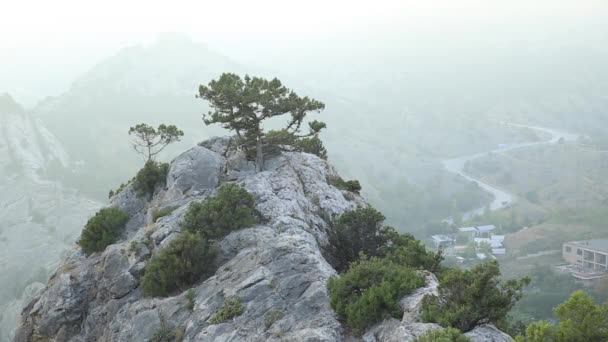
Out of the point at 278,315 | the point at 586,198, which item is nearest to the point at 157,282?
the point at 278,315

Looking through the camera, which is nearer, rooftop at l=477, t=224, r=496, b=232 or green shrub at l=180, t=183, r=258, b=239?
green shrub at l=180, t=183, r=258, b=239

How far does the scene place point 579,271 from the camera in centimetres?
10181

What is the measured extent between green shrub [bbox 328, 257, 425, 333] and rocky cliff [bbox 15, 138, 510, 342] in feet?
1.49

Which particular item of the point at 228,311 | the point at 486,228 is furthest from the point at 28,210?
the point at 228,311

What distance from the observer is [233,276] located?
2362 cm

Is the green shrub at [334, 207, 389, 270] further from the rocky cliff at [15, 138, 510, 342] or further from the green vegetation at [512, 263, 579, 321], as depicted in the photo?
the green vegetation at [512, 263, 579, 321]

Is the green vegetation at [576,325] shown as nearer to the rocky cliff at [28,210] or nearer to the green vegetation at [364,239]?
the green vegetation at [364,239]

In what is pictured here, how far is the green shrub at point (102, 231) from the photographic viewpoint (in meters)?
33.0

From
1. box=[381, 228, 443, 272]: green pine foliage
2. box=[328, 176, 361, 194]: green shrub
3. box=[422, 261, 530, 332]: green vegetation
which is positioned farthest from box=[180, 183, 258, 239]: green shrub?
box=[422, 261, 530, 332]: green vegetation

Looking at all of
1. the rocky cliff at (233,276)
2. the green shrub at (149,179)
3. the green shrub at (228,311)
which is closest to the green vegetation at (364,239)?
the rocky cliff at (233,276)

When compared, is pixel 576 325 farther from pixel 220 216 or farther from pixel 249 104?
pixel 249 104

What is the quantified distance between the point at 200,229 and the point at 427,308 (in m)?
14.2

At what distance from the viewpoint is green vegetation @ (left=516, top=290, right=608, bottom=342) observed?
14.0 meters

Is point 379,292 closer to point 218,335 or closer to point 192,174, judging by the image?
point 218,335
